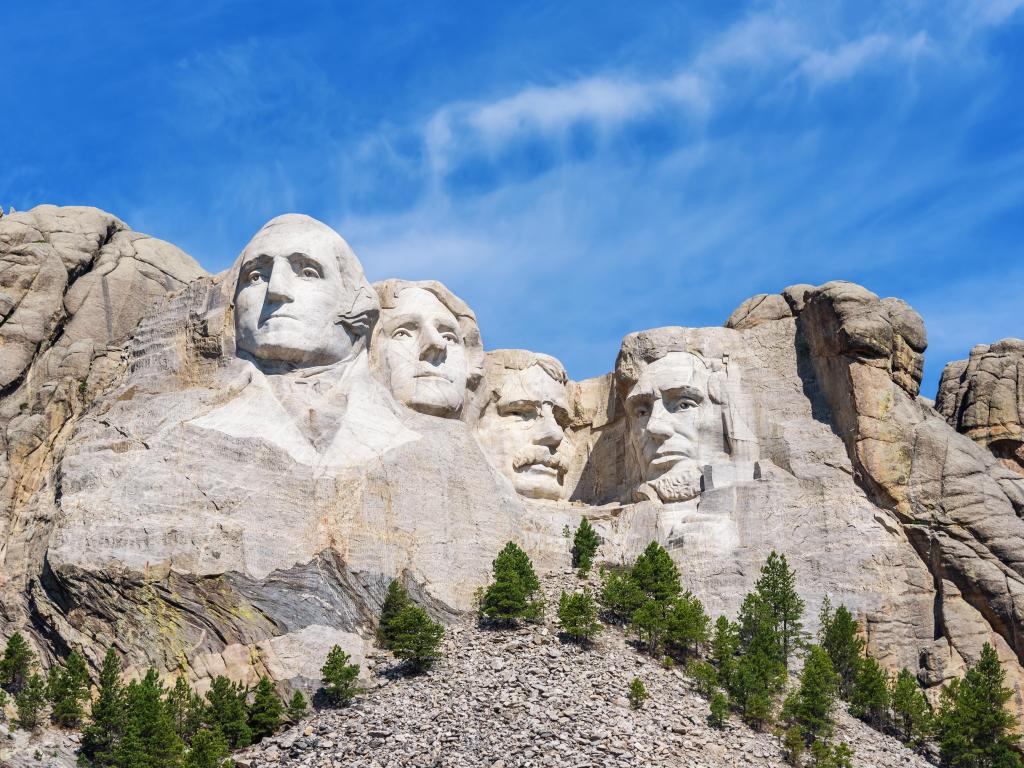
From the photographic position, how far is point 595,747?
31844mm

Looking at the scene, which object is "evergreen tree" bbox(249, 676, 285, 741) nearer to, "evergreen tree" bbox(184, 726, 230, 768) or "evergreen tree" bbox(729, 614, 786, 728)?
"evergreen tree" bbox(184, 726, 230, 768)

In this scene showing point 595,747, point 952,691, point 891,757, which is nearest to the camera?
point 595,747

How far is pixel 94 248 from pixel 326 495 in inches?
352

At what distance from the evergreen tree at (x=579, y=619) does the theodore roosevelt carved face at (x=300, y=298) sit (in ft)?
22.4

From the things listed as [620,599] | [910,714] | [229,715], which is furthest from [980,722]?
[229,715]

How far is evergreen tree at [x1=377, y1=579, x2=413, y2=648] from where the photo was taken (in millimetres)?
35469

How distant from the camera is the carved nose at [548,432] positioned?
4253cm

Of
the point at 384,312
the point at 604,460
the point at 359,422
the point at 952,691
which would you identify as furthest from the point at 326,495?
the point at 952,691

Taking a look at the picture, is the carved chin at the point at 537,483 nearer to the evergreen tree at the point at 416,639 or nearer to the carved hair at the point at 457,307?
the carved hair at the point at 457,307

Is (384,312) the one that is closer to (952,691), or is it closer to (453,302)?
(453,302)

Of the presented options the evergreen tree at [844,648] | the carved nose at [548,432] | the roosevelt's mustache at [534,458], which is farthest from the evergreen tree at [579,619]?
the carved nose at [548,432]

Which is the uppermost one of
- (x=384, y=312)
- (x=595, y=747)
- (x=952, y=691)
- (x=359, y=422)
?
(x=384, y=312)

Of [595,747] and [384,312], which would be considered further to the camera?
[384,312]

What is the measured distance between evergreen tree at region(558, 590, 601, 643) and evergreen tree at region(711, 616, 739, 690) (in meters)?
2.14
